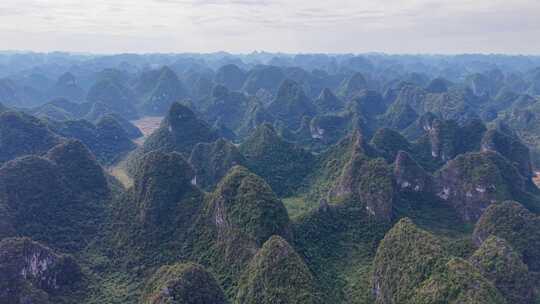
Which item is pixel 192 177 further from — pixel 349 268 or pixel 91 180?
pixel 349 268

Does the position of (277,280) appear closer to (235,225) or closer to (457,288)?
(235,225)

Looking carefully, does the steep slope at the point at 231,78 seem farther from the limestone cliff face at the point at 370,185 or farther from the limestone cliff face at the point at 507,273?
the limestone cliff face at the point at 507,273

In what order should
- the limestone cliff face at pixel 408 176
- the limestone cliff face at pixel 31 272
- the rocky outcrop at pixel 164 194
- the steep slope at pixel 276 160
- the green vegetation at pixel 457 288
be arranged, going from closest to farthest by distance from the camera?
the green vegetation at pixel 457 288
the limestone cliff face at pixel 31 272
the rocky outcrop at pixel 164 194
the limestone cliff face at pixel 408 176
the steep slope at pixel 276 160

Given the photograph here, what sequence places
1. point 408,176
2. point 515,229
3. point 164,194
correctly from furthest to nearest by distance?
1. point 408,176
2. point 164,194
3. point 515,229

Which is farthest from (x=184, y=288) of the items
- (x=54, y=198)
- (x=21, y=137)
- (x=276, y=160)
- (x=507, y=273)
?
(x=21, y=137)

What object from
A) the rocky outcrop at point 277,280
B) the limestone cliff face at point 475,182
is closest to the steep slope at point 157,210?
the rocky outcrop at point 277,280

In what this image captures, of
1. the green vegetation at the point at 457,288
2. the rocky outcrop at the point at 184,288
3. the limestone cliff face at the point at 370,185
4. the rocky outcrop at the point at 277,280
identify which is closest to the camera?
the green vegetation at the point at 457,288
